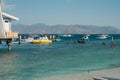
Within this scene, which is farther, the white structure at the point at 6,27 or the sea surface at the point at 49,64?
the white structure at the point at 6,27

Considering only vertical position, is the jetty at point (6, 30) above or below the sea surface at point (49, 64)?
above

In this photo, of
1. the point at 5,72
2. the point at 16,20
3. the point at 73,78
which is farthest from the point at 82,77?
the point at 16,20

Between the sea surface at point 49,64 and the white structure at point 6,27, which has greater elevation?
the white structure at point 6,27

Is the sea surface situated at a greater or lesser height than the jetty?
lesser

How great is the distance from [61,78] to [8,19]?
36.5 m

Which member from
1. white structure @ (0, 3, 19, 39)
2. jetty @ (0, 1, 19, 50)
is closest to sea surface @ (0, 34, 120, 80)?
jetty @ (0, 1, 19, 50)

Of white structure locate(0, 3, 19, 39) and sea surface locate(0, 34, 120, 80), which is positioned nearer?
sea surface locate(0, 34, 120, 80)

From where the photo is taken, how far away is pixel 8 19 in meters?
63.2

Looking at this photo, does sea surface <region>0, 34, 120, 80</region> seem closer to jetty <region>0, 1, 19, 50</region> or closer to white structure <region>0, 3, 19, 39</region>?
jetty <region>0, 1, 19, 50</region>

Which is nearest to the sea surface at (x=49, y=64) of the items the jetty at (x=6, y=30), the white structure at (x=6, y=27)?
the jetty at (x=6, y=30)

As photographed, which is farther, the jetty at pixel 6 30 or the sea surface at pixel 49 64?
the jetty at pixel 6 30

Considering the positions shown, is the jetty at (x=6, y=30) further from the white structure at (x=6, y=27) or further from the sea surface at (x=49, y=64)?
the sea surface at (x=49, y=64)

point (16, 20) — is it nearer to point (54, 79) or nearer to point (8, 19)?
point (8, 19)

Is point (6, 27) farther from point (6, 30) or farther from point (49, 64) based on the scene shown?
point (49, 64)
